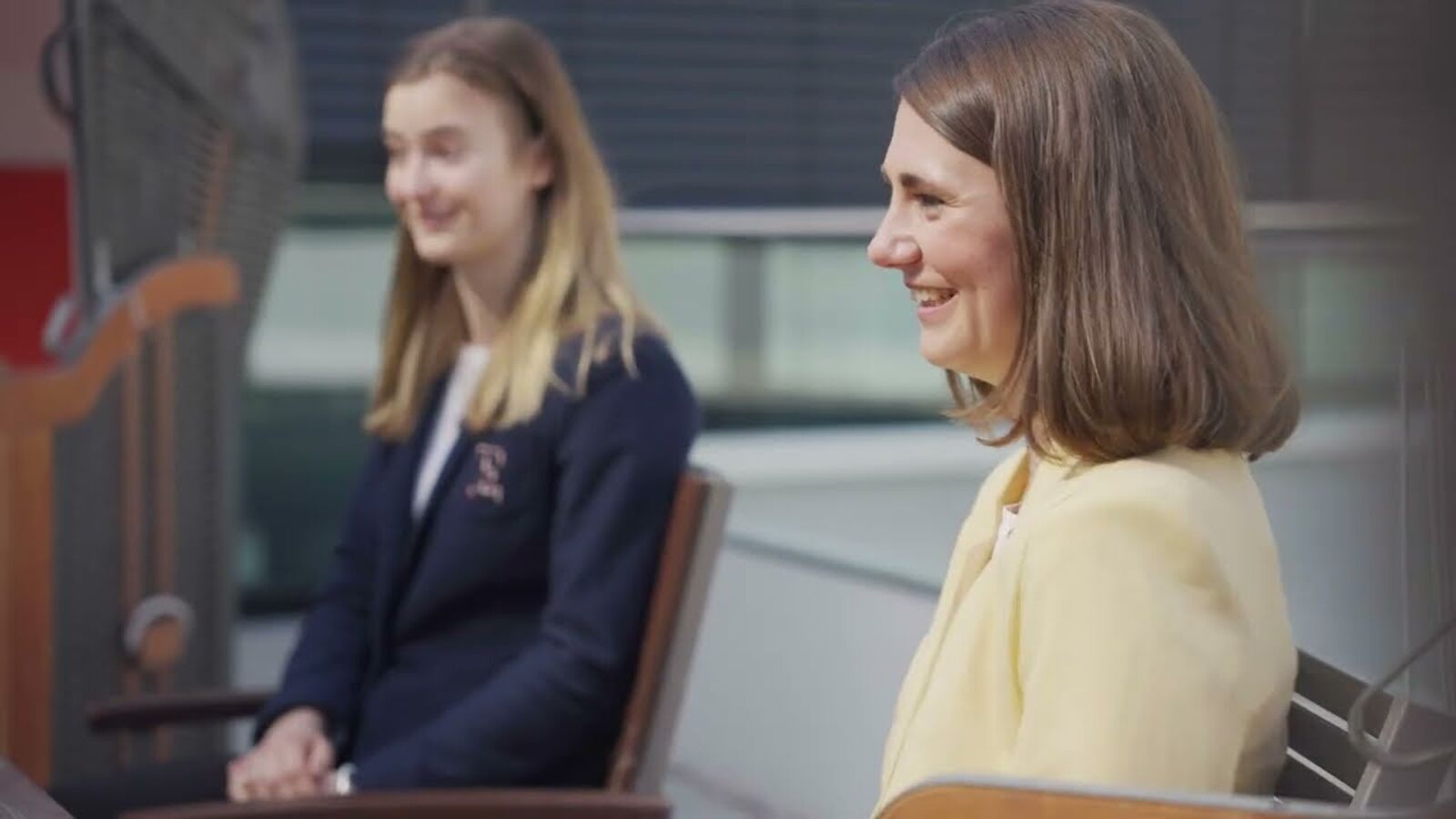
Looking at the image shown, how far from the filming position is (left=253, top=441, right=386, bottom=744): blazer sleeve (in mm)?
2387

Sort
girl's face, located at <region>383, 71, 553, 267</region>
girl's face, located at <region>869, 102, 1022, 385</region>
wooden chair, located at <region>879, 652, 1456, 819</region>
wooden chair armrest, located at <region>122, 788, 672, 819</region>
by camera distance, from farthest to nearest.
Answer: girl's face, located at <region>383, 71, 553, 267</region>, wooden chair armrest, located at <region>122, 788, 672, 819</region>, girl's face, located at <region>869, 102, 1022, 385</region>, wooden chair, located at <region>879, 652, 1456, 819</region>

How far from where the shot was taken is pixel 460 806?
181 centimetres

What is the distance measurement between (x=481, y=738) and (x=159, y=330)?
3.24 ft

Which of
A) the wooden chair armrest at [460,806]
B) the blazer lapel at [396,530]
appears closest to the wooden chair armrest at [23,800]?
the wooden chair armrest at [460,806]

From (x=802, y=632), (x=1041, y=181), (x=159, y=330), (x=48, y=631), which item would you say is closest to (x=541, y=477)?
(x=48, y=631)

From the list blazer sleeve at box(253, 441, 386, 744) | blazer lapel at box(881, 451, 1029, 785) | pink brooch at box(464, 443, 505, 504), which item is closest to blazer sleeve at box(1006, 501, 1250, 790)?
blazer lapel at box(881, 451, 1029, 785)

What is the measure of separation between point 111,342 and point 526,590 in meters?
0.70

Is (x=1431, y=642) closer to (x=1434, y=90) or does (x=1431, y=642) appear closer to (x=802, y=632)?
(x=1434, y=90)

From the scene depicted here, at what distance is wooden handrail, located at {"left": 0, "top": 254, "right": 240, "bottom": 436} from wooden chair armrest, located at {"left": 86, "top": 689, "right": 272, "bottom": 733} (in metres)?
0.36

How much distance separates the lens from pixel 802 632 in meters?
3.46

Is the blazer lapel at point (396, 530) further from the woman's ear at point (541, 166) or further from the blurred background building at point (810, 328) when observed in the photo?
the blurred background building at point (810, 328)

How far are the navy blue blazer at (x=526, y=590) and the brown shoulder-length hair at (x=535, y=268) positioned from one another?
33 millimetres

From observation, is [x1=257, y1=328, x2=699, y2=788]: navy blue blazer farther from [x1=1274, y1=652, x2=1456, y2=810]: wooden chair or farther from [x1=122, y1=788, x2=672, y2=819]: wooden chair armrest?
[x1=1274, y1=652, x2=1456, y2=810]: wooden chair

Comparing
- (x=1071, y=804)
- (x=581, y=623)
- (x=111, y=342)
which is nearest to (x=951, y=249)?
(x=1071, y=804)
